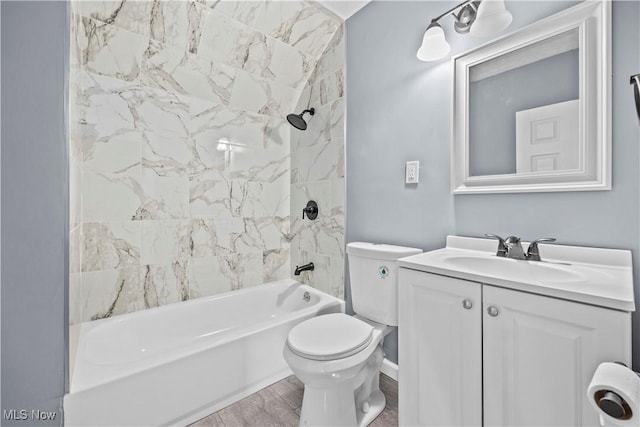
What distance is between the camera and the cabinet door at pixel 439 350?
1001 millimetres

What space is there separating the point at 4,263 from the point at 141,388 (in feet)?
3.02

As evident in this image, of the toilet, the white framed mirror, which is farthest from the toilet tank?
the white framed mirror

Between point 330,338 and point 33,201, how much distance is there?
47.5 inches

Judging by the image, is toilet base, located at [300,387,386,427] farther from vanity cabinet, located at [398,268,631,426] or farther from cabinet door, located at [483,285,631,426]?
cabinet door, located at [483,285,631,426]

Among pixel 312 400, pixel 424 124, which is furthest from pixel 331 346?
pixel 424 124

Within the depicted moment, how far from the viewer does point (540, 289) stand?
2.81 feet

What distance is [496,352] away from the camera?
94cm

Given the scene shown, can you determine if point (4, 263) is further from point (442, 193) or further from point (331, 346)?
point (442, 193)

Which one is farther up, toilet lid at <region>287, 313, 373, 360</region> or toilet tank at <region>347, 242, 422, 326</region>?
toilet tank at <region>347, 242, 422, 326</region>

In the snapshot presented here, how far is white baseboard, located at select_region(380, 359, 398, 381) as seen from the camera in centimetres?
180

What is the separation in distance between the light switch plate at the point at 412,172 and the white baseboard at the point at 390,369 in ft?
3.83

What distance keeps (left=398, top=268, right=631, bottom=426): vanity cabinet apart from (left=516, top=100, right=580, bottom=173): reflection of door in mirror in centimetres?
66

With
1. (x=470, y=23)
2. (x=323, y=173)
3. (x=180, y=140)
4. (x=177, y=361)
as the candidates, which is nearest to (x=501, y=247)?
(x=470, y=23)

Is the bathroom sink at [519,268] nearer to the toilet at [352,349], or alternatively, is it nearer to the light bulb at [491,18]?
the toilet at [352,349]
